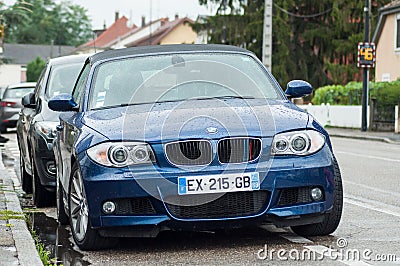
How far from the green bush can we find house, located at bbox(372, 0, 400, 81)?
363 cm

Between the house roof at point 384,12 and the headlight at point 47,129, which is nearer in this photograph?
the headlight at point 47,129

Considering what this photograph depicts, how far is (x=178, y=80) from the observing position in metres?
8.40

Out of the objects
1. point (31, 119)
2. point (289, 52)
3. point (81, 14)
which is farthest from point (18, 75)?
point (31, 119)

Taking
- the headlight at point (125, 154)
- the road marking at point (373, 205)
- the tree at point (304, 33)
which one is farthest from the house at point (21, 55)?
the headlight at point (125, 154)

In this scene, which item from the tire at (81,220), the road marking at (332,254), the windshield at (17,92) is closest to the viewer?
the road marking at (332,254)

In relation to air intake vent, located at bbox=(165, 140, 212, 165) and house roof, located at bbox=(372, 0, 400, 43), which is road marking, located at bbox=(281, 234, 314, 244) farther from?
house roof, located at bbox=(372, 0, 400, 43)

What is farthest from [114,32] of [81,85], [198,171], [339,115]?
[198,171]

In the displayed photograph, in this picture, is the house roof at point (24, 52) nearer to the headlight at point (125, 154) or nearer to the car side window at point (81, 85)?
the car side window at point (81, 85)

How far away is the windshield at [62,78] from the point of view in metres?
12.0

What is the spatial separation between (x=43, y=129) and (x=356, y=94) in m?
29.6

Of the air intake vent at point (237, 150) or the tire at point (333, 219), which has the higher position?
the air intake vent at point (237, 150)

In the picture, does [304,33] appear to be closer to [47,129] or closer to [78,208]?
[47,129]

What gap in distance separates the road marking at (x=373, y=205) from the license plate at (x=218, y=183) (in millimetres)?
2731

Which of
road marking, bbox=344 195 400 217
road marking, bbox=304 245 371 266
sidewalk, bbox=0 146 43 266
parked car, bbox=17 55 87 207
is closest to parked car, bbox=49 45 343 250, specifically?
road marking, bbox=304 245 371 266
